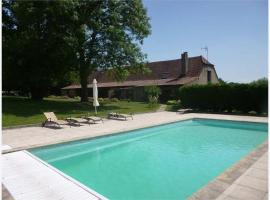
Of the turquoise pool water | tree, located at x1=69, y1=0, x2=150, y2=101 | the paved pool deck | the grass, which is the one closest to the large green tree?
tree, located at x1=69, y1=0, x2=150, y2=101

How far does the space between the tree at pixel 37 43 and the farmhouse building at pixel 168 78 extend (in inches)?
376

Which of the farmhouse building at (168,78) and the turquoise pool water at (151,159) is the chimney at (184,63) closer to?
the farmhouse building at (168,78)

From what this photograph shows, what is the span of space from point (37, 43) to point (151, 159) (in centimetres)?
2086

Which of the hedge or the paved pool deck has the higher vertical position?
the hedge

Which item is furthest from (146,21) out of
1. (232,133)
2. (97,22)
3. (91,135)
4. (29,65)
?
(91,135)

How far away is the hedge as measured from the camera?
2289cm

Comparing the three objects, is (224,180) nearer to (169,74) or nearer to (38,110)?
(38,110)

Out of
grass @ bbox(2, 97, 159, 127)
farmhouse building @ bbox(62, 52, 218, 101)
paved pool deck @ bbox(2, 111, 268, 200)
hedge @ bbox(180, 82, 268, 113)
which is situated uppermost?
farmhouse building @ bbox(62, 52, 218, 101)

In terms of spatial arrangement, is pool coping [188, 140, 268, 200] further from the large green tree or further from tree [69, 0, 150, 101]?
tree [69, 0, 150, 101]

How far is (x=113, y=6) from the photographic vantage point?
94.6 ft

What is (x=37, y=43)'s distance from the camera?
26.2 meters

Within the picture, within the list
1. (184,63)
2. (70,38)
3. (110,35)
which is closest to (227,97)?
(110,35)

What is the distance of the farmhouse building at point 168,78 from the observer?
125 ft

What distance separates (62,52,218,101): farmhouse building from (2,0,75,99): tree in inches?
376
